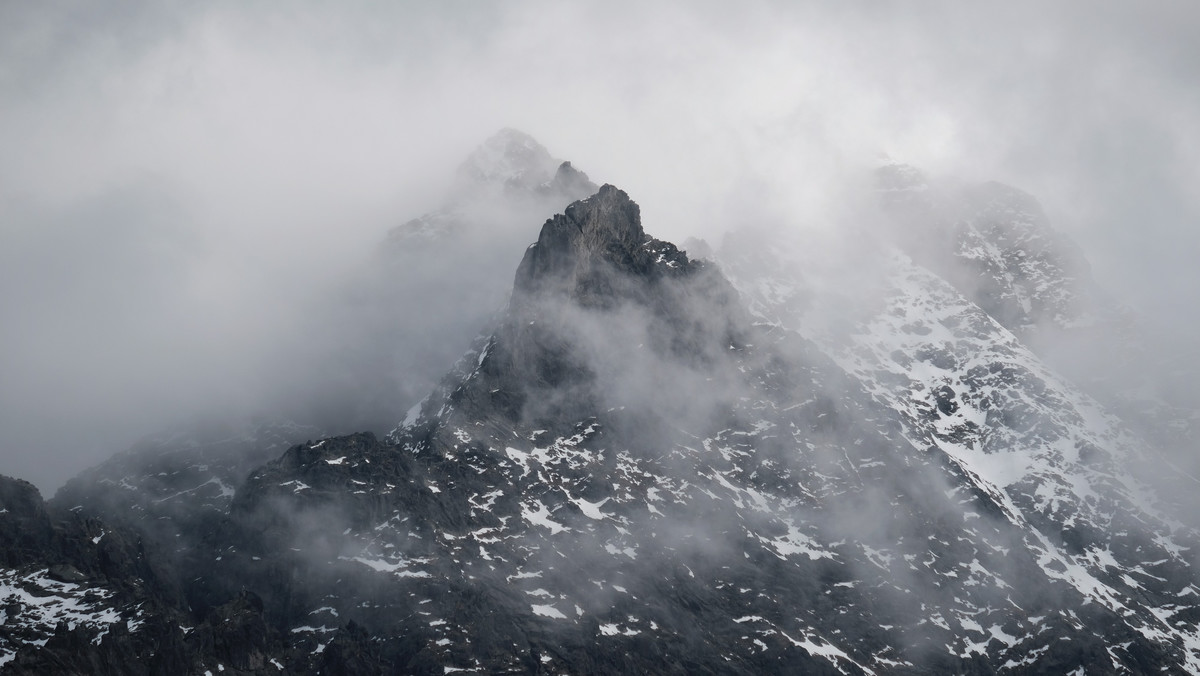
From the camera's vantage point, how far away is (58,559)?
199500mm

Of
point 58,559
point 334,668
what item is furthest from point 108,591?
point 334,668

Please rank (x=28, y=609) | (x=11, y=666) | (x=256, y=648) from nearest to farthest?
(x=11, y=666) < (x=28, y=609) < (x=256, y=648)

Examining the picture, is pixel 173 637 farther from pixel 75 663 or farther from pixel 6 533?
pixel 6 533

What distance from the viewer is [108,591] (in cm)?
19462

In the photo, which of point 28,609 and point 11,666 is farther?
point 28,609

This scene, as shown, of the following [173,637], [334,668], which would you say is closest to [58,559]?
[173,637]

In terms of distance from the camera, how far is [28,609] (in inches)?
7067

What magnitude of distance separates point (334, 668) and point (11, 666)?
53780mm

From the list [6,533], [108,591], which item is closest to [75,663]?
[108,591]

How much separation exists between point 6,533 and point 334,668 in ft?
198

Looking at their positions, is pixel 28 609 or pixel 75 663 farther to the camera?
pixel 28 609

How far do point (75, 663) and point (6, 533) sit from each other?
44493 millimetres

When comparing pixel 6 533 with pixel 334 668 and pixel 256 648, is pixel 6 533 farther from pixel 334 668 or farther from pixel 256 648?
pixel 334 668

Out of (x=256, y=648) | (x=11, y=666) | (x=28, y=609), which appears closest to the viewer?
(x=11, y=666)
